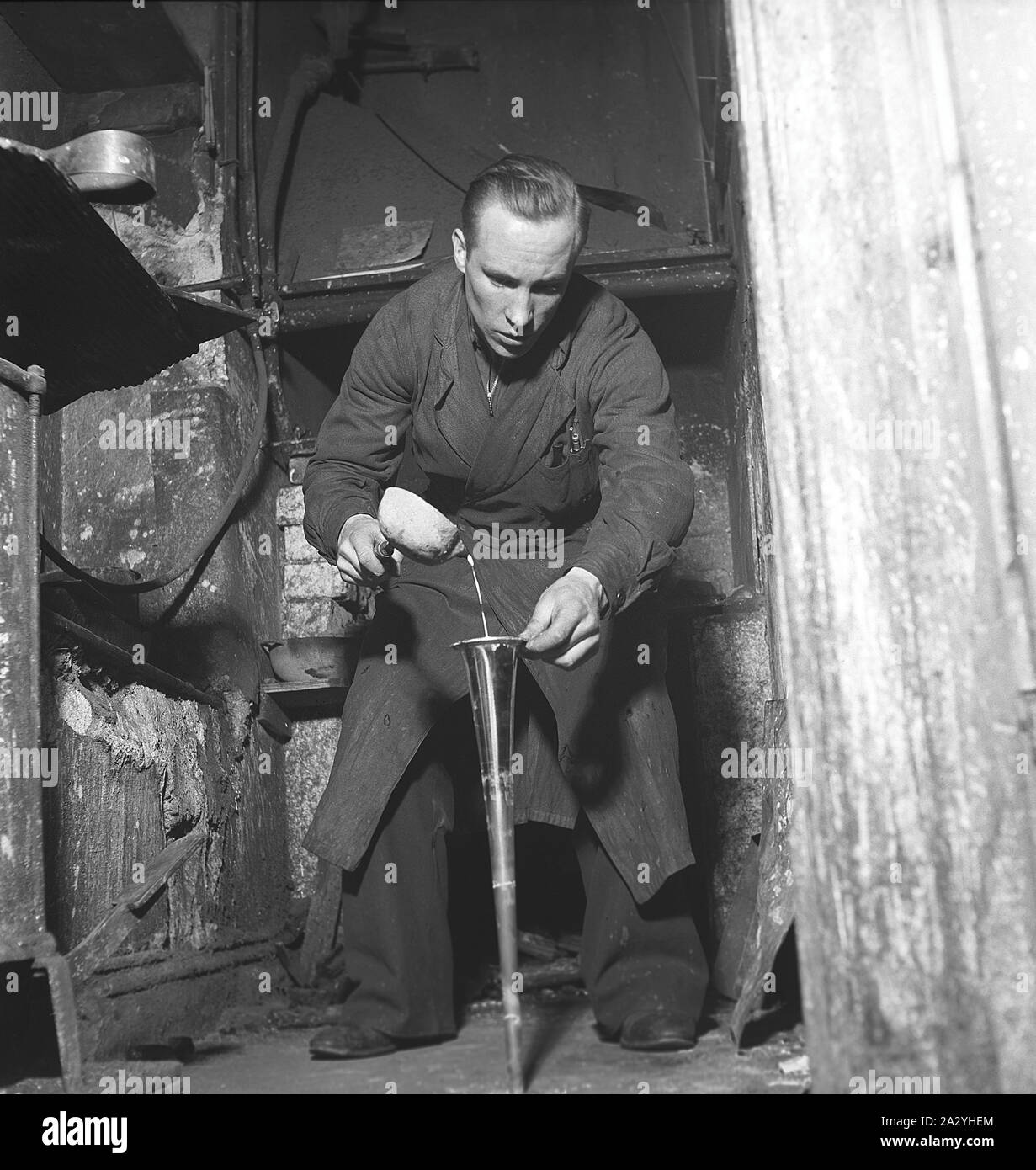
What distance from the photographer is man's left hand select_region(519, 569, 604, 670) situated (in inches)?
78.0

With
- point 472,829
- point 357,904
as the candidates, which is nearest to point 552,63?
point 472,829

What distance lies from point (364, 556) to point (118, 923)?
36.3 inches

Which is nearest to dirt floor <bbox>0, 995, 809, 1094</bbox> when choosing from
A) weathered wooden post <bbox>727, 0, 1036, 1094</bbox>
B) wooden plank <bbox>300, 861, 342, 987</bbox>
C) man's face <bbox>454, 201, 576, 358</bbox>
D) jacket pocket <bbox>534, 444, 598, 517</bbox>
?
weathered wooden post <bbox>727, 0, 1036, 1094</bbox>

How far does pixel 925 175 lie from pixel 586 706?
129 centimetres

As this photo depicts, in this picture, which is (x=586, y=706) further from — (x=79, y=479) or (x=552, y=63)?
(x=552, y=63)

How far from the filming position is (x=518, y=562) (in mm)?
2709

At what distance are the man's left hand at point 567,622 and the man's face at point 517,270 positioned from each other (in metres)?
0.63

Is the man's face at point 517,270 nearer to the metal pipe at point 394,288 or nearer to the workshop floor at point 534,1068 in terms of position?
the metal pipe at point 394,288

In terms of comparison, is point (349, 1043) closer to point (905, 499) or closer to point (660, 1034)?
point (660, 1034)

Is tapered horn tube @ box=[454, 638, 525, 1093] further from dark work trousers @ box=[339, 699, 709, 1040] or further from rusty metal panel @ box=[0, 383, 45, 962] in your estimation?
rusty metal panel @ box=[0, 383, 45, 962]

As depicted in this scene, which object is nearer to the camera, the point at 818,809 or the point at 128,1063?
the point at 818,809

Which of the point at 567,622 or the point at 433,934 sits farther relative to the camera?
the point at 433,934

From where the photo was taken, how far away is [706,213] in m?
3.94

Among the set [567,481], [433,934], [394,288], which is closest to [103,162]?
[567,481]
